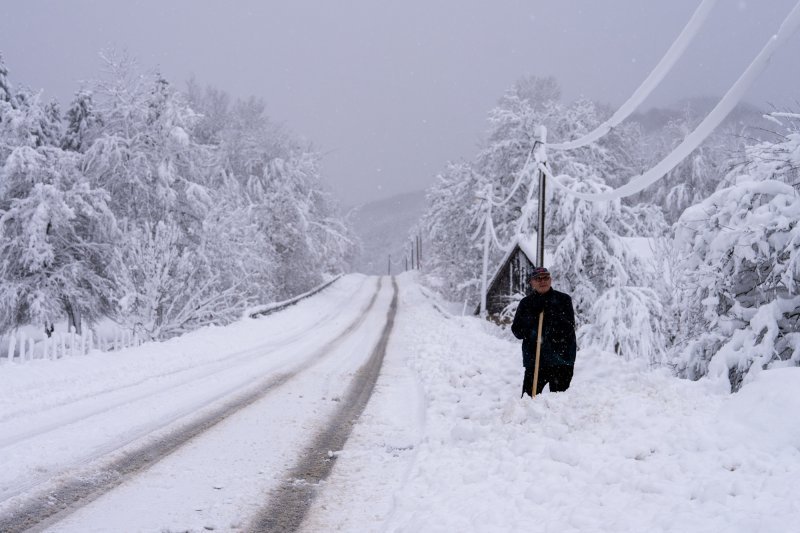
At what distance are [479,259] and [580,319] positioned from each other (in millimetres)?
15392

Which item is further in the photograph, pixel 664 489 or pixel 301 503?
pixel 301 503

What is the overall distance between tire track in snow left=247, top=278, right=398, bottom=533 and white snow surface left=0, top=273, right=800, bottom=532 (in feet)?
0.46

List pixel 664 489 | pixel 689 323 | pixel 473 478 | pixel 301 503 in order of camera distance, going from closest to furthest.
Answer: pixel 664 489 < pixel 301 503 < pixel 473 478 < pixel 689 323

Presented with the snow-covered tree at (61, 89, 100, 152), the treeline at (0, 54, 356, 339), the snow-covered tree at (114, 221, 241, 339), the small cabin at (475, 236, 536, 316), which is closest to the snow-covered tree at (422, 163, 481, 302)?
the small cabin at (475, 236, 536, 316)

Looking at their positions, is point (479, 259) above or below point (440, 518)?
above

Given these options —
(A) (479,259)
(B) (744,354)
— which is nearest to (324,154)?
(A) (479,259)

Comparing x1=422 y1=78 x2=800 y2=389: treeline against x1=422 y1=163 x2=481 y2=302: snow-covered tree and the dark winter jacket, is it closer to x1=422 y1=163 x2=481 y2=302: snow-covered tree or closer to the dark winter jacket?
x1=422 y1=163 x2=481 y2=302: snow-covered tree

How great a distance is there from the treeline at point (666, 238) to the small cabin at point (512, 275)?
91 cm

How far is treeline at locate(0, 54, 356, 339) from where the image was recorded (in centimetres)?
1697

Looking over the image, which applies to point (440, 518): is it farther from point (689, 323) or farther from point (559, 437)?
point (689, 323)

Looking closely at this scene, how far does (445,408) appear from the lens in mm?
7145

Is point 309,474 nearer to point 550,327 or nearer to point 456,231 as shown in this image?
point 550,327

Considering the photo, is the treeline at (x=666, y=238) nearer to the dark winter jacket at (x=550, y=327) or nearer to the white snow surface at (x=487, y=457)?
the white snow surface at (x=487, y=457)

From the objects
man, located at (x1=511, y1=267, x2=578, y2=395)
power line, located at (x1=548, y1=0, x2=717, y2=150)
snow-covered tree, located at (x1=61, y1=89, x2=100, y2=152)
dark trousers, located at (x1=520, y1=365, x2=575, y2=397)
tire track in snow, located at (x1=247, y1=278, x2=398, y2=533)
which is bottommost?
tire track in snow, located at (x1=247, y1=278, x2=398, y2=533)
